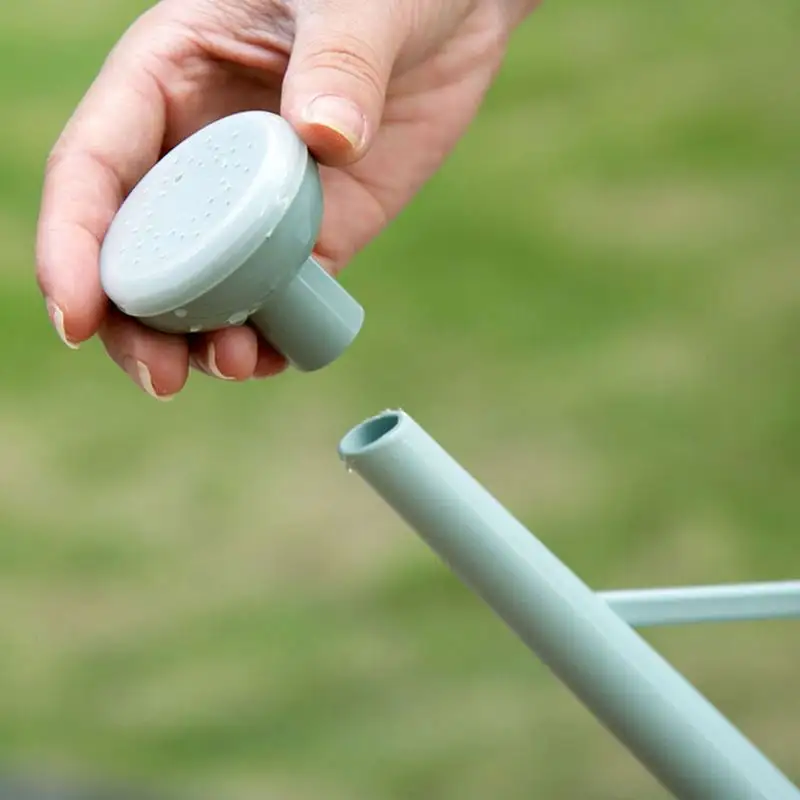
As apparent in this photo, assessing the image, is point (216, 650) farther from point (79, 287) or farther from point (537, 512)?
point (79, 287)

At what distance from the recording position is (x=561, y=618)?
459mm

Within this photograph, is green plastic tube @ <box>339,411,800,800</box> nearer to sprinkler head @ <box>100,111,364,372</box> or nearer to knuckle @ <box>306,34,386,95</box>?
sprinkler head @ <box>100,111,364,372</box>

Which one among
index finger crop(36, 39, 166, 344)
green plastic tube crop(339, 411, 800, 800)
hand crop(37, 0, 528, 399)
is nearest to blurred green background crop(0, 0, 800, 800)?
hand crop(37, 0, 528, 399)

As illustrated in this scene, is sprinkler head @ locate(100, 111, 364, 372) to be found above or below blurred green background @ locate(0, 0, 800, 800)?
above

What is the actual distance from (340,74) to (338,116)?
0.17 ft

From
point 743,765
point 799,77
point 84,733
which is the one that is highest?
point 743,765

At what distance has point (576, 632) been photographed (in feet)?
1.50

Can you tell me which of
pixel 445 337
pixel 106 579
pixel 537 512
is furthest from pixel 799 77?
pixel 106 579

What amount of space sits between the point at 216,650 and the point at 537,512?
0.41m

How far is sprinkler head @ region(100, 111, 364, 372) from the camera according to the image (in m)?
0.54

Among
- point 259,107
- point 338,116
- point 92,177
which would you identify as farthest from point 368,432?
point 259,107

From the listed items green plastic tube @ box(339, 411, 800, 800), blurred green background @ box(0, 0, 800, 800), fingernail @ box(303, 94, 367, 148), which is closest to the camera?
green plastic tube @ box(339, 411, 800, 800)

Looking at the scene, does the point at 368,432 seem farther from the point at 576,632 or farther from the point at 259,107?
the point at 259,107

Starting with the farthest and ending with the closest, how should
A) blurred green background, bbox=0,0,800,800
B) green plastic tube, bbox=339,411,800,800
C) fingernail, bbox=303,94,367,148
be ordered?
blurred green background, bbox=0,0,800,800 → fingernail, bbox=303,94,367,148 → green plastic tube, bbox=339,411,800,800
